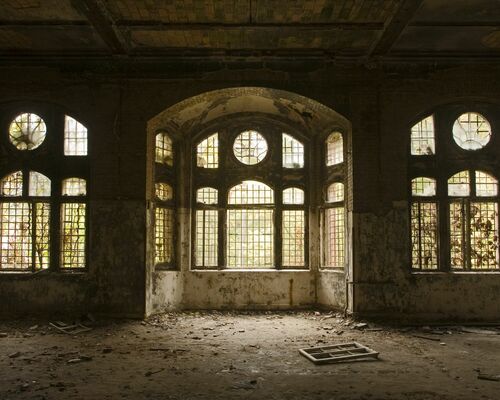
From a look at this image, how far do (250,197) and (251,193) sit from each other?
3.8 inches

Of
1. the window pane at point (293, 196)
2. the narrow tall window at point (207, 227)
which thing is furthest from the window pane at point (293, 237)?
Answer: the narrow tall window at point (207, 227)

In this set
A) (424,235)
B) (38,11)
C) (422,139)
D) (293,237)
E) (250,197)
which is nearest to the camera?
(38,11)

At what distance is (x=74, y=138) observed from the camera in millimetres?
9406

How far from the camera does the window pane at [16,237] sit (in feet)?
30.5

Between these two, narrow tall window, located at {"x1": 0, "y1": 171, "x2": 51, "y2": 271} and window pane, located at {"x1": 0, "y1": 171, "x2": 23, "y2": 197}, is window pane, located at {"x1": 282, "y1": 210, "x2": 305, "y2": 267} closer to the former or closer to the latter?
narrow tall window, located at {"x1": 0, "y1": 171, "x2": 51, "y2": 271}

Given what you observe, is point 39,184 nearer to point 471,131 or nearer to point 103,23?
point 103,23

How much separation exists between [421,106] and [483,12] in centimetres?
208

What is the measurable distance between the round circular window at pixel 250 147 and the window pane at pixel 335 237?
204 cm

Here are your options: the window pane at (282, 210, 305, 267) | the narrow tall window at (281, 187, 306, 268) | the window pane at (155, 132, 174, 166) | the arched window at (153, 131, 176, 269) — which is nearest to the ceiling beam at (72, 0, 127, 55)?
the window pane at (155, 132, 174, 166)

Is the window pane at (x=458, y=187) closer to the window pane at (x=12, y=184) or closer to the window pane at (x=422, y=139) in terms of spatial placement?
the window pane at (x=422, y=139)

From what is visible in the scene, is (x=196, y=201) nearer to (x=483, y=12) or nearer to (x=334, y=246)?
(x=334, y=246)

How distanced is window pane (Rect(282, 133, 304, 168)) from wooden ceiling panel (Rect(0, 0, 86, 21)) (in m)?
5.17

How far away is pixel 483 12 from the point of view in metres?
7.48

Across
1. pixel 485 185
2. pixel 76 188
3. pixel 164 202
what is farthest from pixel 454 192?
pixel 76 188
